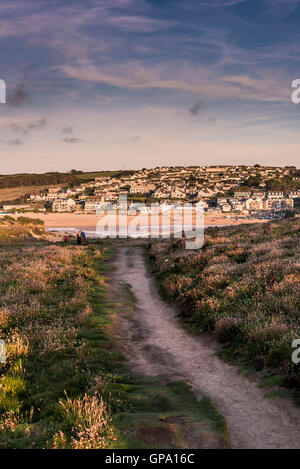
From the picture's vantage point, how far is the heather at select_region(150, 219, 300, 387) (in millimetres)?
9406

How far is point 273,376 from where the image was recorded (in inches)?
328

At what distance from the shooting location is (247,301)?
43.7 feet

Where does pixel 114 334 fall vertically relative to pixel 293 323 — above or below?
below

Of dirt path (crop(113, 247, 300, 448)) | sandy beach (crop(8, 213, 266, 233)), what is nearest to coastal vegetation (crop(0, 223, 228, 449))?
dirt path (crop(113, 247, 300, 448))

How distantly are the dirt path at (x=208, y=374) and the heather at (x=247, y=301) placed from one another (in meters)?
0.69

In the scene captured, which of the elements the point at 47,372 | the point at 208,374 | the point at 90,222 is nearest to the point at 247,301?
the point at 208,374

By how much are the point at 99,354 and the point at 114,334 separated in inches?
92.3

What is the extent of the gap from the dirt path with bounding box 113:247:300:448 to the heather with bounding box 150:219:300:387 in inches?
27.1

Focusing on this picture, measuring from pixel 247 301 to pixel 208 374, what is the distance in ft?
15.6

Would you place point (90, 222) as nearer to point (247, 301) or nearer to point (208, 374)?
point (247, 301)

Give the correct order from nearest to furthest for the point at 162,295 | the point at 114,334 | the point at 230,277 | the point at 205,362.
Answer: the point at 205,362
the point at 114,334
the point at 230,277
the point at 162,295

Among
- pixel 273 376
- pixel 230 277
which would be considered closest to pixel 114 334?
pixel 273 376
